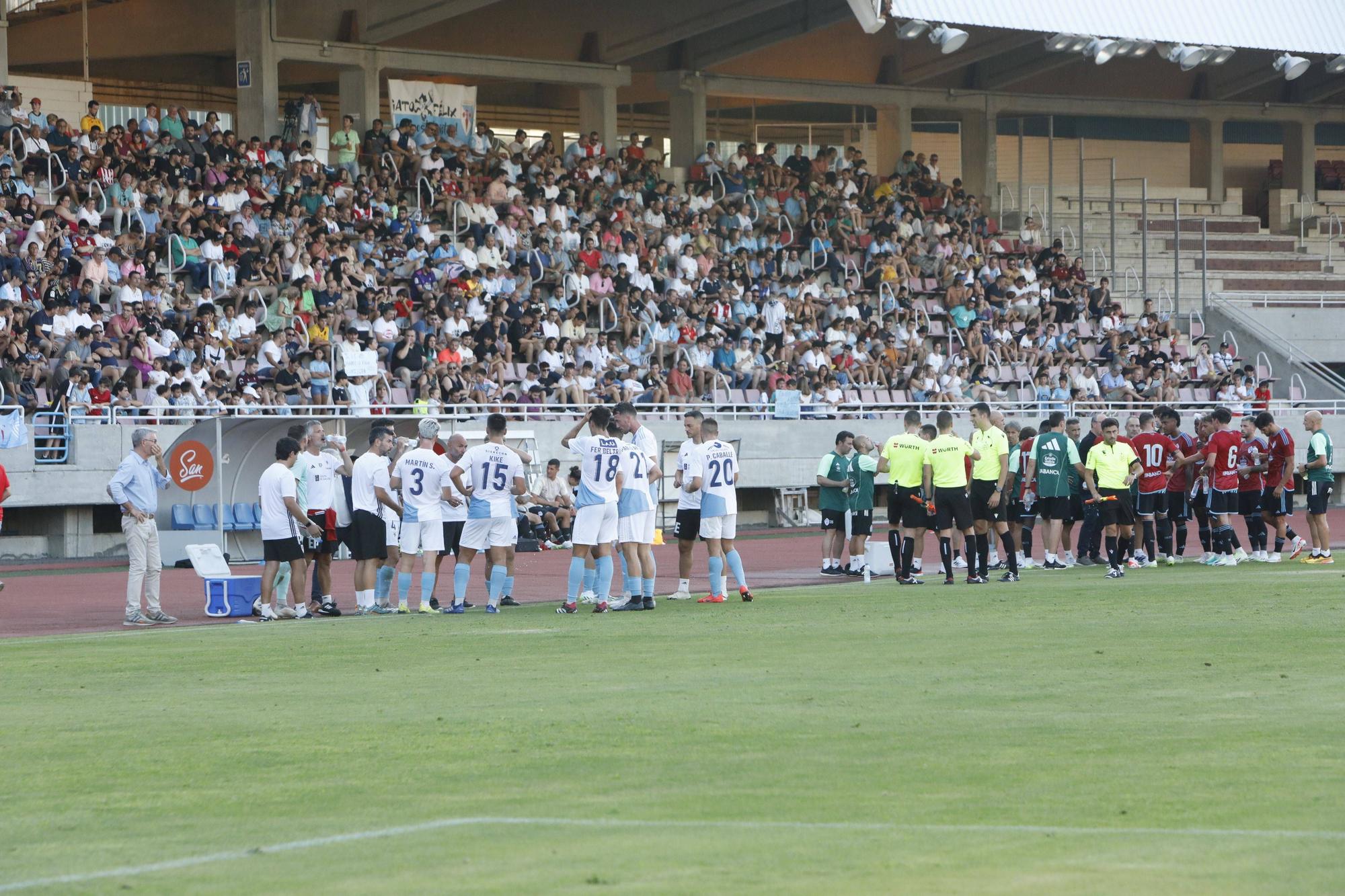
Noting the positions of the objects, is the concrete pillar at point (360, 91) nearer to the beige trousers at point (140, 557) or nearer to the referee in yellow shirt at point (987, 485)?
the referee in yellow shirt at point (987, 485)

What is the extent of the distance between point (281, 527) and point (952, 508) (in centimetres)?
721

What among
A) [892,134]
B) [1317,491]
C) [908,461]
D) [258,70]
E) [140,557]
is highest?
[892,134]

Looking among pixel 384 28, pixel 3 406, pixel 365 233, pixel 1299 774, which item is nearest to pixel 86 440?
pixel 3 406

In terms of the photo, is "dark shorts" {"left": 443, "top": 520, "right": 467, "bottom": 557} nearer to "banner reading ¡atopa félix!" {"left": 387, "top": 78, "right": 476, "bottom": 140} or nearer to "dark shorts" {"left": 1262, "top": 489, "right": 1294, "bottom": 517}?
"dark shorts" {"left": 1262, "top": 489, "right": 1294, "bottom": 517}

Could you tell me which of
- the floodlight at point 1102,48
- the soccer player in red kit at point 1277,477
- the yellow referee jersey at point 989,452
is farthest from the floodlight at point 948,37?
the yellow referee jersey at point 989,452

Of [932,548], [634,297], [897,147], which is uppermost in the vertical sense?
[897,147]

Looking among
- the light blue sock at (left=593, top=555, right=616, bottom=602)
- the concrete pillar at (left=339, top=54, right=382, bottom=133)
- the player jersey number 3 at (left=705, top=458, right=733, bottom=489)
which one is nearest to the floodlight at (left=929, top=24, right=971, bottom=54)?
the concrete pillar at (left=339, top=54, right=382, bottom=133)

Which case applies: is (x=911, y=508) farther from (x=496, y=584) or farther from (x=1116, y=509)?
(x=496, y=584)

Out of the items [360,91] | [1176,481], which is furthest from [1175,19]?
[1176,481]

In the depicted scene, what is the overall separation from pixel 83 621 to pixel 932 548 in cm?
1371

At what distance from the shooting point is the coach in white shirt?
17.8 m

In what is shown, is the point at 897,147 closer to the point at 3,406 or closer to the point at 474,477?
the point at 3,406

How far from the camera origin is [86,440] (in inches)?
1084

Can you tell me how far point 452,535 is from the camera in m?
19.9
